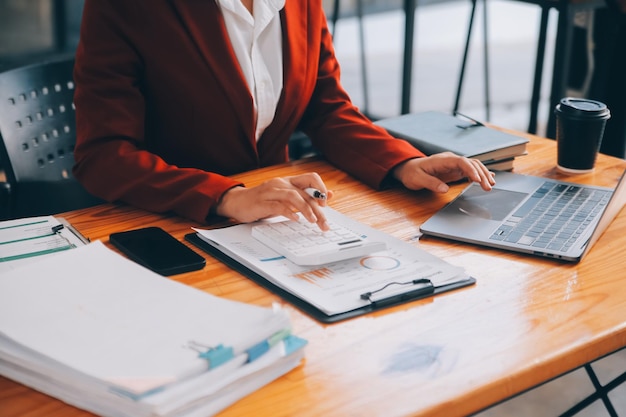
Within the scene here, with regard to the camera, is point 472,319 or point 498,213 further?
point 498,213

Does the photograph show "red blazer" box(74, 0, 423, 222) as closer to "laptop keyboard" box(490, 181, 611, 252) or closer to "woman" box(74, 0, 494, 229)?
"woman" box(74, 0, 494, 229)

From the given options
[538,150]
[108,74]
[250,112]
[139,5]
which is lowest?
[538,150]

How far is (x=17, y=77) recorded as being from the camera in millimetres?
1611

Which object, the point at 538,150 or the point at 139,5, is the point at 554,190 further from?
the point at 139,5

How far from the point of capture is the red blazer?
1362mm

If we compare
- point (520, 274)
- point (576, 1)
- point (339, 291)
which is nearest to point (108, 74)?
point (339, 291)

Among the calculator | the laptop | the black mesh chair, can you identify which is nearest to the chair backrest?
the black mesh chair

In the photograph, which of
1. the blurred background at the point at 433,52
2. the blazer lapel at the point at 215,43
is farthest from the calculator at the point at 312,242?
the blurred background at the point at 433,52

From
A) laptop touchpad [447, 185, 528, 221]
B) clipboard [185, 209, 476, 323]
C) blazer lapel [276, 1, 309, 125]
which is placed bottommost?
laptop touchpad [447, 185, 528, 221]

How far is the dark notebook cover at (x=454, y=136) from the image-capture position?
1510 mm

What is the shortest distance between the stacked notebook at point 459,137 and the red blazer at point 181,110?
68 mm

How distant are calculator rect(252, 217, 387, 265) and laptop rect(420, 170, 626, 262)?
0.50 feet

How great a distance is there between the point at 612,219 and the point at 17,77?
1.19 m

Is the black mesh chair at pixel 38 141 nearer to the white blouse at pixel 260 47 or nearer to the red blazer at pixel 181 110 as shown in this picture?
the red blazer at pixel 181 110
